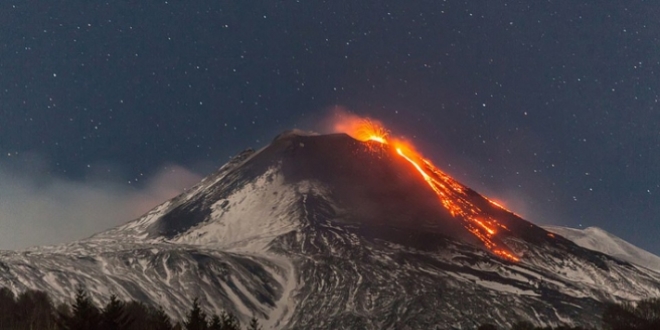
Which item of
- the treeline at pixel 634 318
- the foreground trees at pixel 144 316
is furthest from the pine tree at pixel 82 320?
the treeline at pixel 634 318

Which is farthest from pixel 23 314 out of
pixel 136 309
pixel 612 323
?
pixel 612 323

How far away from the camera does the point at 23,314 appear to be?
136 meters

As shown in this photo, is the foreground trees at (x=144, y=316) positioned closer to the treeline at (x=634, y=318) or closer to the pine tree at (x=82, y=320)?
the treeline at (x=634, y=318)

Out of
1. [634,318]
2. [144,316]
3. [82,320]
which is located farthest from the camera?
[144,316]

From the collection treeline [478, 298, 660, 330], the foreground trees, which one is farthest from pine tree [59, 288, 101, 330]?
treeline [478, 298, 660, 330]

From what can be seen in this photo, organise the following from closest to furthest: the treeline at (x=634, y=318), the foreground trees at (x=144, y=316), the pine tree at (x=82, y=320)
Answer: the pine tree at (x=82, y=320) < the foreground trees at (x=144, y=316) < the treeline at (x=634, y=318)

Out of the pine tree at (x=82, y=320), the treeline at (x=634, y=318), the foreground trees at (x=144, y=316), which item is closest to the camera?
the pine tree at (x=82, y=320)

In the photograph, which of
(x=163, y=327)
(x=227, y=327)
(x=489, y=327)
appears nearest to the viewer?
(x=163, y=327)

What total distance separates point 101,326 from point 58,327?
4136 mm

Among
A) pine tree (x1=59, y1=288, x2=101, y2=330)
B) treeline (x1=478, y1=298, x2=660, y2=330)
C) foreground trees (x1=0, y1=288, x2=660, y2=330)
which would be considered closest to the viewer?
pine tree (x1=59, y1=288, x2=101, y2=330)

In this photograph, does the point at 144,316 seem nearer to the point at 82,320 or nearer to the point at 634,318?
the point at 634,318

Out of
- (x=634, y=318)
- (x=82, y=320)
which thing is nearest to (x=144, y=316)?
(x=634, y=318)

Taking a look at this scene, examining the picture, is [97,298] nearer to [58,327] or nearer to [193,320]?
[193,320]

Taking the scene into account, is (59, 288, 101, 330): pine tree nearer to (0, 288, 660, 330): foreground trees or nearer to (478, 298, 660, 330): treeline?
(0, 288, 660, 330): foreground trees
